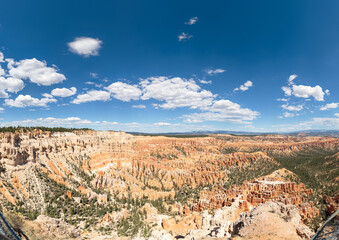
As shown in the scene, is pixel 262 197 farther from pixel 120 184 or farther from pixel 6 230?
pixel 6 230

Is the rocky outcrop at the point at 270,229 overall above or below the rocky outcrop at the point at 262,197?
above

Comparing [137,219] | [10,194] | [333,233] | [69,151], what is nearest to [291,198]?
[137,219]

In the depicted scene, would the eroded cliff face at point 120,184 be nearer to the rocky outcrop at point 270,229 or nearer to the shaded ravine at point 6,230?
the rocky outcrop at point 270,229

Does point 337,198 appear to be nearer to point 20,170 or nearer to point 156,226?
point 156,226

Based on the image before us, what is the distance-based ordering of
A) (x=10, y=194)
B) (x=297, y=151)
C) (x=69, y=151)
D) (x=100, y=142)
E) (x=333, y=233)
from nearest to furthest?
(x=333, y=233) < (x=10, y=194) < (x=69, y=151) < (x=100, y=142) < (x=297, y=151)

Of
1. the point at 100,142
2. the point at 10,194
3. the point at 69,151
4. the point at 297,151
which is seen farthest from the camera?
the point at 297,151

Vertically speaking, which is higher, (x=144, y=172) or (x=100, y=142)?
(x=100, y=142)

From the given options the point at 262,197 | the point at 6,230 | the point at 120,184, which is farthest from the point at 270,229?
the point at 120,184

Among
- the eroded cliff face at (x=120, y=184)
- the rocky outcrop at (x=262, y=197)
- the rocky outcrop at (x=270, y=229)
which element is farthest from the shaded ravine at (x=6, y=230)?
the rocky outcrop at (x=262, y=197)

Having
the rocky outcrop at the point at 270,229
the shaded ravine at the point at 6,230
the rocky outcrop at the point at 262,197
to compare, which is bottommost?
the rocky outcrop at the point at 262,197
